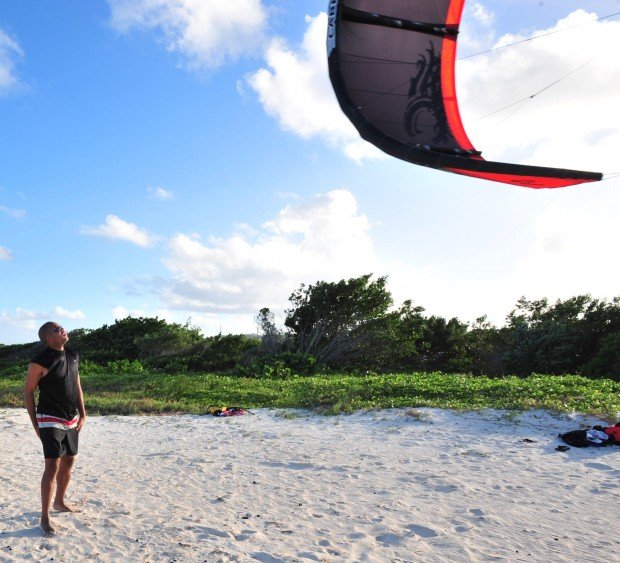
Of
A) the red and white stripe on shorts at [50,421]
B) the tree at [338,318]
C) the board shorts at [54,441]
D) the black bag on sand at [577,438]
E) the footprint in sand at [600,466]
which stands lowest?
the footprint in sand at [600,466]

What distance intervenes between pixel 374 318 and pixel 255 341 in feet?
21.8

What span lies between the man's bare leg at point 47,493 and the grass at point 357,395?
6.67 m

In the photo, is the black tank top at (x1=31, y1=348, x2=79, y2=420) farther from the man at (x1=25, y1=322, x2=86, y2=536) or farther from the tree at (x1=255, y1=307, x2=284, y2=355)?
the tree at (x1=255, y1=307, x2=284, y2=355)

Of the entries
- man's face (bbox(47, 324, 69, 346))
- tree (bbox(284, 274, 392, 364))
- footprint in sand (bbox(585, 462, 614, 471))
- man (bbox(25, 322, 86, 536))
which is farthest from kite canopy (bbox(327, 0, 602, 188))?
tree (bbox(284, 274, 392, 364))

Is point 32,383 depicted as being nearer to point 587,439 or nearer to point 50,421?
point 50,421

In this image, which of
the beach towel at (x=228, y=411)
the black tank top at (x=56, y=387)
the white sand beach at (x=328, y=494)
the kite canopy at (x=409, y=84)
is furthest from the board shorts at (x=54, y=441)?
the beach towel at (x=228, y=411)

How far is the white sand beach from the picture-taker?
4.47m

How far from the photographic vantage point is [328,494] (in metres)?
5.89

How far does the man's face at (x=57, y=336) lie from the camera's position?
4824 mm

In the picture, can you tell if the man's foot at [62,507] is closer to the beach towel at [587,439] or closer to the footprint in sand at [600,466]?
the footprint in sand at [600,466]

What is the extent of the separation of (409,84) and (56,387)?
4734mm

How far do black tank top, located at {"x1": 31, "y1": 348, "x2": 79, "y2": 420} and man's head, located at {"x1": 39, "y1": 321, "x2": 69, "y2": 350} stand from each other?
0.07m

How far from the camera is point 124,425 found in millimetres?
10281

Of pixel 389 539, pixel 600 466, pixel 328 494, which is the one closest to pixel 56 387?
pixel 328 494
